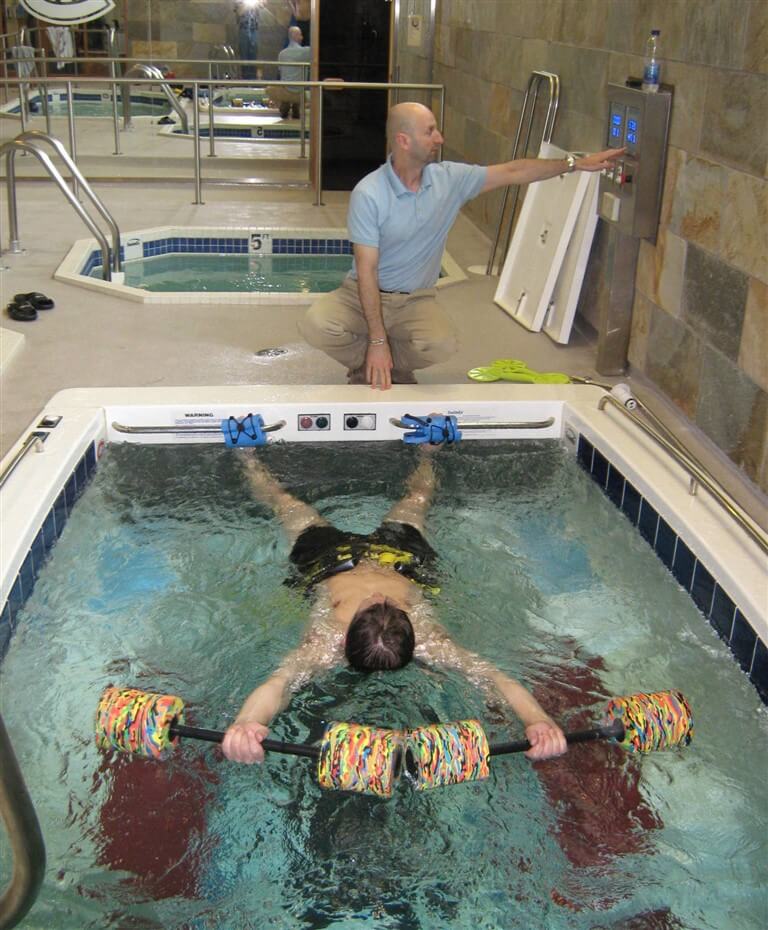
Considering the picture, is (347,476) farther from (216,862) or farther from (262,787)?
(216,862)

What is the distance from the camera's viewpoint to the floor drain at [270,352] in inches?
190

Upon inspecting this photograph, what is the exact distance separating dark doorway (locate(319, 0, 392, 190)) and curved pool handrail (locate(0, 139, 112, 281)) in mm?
3146

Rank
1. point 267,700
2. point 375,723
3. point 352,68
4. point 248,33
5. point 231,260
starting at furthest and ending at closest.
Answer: point 248,33 → point 352,68 → point 231,260 → point 375,723 → point 267,700

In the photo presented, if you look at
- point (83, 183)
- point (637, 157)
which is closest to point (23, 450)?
point (637, 157)

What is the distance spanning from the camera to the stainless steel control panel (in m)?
4.07

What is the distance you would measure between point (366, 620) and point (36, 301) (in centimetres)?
366

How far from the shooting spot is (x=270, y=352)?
16.0ft

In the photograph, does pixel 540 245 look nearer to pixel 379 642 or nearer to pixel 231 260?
pixel 231 260

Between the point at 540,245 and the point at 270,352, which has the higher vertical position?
the point at 540,245

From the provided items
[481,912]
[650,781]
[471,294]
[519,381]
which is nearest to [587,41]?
[471,294]

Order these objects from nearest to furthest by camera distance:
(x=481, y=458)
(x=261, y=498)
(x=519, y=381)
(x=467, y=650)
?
(x=467, y=650)
(x=261, y=498)
(x=481, y=458)
(x=519, y=381)

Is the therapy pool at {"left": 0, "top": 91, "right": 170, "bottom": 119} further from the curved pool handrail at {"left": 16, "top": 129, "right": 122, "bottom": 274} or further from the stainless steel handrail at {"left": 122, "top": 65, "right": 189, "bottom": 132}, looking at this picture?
the curved pool handrail at {"left": 16, "top": 129, "right": 122, "bottom": 274}

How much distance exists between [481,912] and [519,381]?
2.75m

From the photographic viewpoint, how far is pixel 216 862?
6.71 ft
